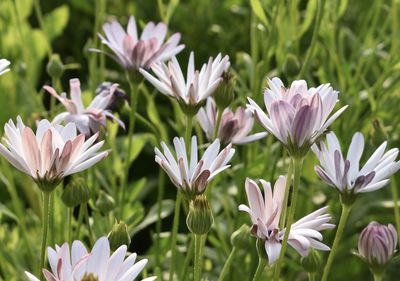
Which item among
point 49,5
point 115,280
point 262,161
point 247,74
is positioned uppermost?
point 49,5

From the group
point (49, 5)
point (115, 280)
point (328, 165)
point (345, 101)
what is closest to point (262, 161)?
point (345, 101)

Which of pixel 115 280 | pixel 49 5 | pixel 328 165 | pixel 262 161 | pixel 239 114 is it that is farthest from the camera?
pixel 49 5

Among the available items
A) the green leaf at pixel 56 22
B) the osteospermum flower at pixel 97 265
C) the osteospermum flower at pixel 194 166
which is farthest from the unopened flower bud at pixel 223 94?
the green leaf at pixel 56 22

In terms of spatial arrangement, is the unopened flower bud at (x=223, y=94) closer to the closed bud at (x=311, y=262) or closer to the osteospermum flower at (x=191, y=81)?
the osteospermum flower at (x=191, y=81)

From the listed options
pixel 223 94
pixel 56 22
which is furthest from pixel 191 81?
pixel 56 22

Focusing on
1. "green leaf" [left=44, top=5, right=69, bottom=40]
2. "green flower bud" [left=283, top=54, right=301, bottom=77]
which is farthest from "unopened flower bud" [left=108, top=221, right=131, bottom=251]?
"green leaf" [left=44, top=5, right=69, bottom=40]

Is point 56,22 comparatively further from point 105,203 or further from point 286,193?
point 286,193

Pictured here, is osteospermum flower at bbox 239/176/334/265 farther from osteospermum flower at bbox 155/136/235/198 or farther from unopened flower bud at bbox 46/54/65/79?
unopened flower bud at bbox 46/54/65/79

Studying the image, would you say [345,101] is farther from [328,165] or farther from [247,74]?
[328,165]
